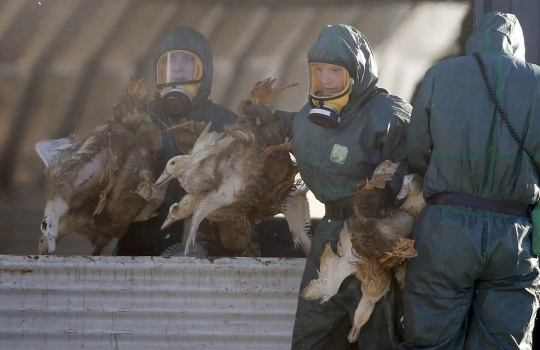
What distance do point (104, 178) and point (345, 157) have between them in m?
1.43

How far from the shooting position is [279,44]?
4.75 meters

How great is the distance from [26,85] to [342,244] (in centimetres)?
205

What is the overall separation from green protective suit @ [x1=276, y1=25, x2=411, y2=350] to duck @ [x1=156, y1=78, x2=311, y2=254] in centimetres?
24

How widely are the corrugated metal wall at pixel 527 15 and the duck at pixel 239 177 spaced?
1256 mm

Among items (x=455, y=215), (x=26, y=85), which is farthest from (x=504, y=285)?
(x=26, y=85)

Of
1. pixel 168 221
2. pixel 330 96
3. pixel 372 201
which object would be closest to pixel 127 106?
pixel 168 221

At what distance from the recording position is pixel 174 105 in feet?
15.4

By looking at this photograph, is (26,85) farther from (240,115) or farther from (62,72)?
(240,115)

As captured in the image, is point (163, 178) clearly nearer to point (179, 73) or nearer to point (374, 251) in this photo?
point (179, 73)

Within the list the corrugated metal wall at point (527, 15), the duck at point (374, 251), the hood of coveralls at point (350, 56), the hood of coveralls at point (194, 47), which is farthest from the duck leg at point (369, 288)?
the corrugated metal wall at point (527, 15)

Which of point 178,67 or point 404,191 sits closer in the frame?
point 404,191

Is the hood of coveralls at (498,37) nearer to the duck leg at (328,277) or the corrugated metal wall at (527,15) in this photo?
the corrugated metal wall at (527,15)

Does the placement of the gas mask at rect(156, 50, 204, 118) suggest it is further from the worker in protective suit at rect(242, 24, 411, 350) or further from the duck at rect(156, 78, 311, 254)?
the worker in protective suit at rect(242, 24, 411, 350)

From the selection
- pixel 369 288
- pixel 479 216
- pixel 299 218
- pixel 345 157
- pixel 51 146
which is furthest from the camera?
pixel 51 146
